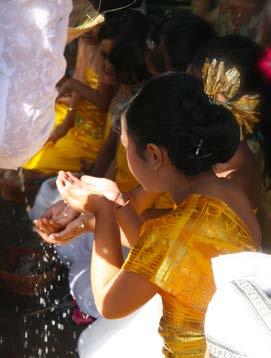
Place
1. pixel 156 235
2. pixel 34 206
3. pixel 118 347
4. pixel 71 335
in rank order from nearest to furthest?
pixel 156 235 < pixel 118 347 < pixel 71 335 < pixel 34 206

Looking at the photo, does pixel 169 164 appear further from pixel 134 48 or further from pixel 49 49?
pixel 134 48

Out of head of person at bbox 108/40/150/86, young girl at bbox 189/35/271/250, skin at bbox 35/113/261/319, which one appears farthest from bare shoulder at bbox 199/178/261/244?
head of person at bbox 108/40/150/86

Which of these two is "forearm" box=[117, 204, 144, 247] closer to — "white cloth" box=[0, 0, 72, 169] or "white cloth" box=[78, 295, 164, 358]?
"white cloth" box=[78, 295, 164, 358]

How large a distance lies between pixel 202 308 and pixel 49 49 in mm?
788

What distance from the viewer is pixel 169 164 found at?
1785 mm

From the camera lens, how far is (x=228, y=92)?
2.03 metres

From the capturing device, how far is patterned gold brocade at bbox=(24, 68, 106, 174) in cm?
389

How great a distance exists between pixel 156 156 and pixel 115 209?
0.70ft

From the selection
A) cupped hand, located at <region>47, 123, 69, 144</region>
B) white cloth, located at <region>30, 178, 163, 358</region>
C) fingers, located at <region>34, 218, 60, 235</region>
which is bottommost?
cupped hand, located at <region>47, 123, 69, 144</region>

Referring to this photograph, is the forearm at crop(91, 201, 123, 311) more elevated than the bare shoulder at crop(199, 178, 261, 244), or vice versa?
the bare shoulder at crop(199, 178, 261, 244)

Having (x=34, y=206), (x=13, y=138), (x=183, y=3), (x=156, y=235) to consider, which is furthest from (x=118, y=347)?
(x=183, y=3)

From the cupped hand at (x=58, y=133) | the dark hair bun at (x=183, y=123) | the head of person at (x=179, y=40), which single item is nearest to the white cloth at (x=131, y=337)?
the dark hair bun at (x=183, y=123)

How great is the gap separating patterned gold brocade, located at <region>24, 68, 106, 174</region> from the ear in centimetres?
210

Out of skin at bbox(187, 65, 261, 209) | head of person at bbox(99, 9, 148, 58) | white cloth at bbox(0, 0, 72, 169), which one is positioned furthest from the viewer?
head of person at bbox(99, 9, 148, 58)
